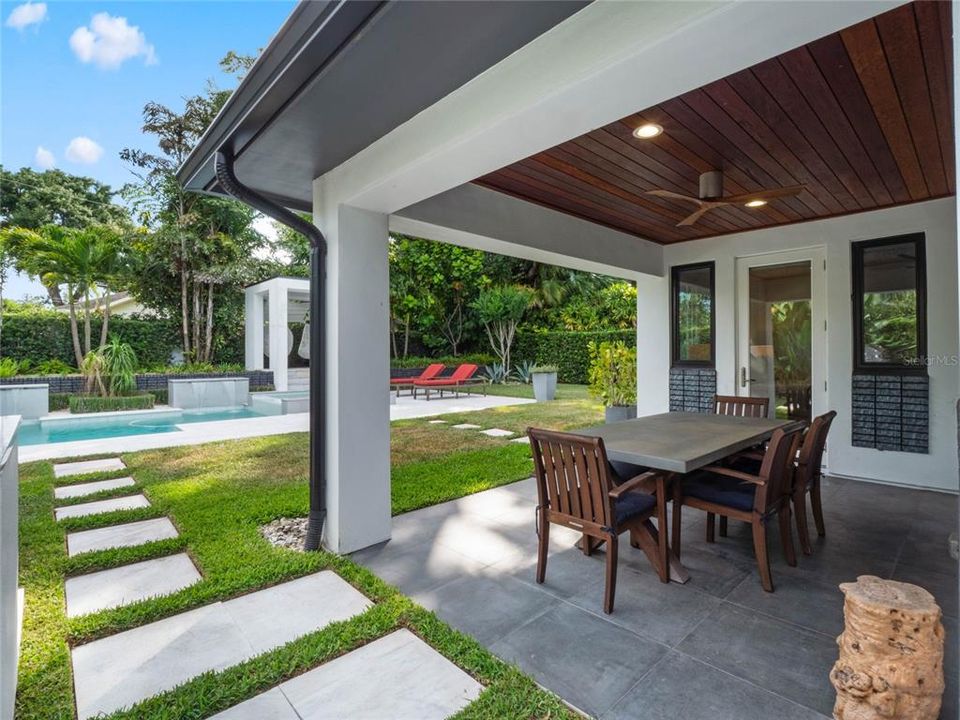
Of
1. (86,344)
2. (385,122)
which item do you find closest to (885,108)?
(385,122)

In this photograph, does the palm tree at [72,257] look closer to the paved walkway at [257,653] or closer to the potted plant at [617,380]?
the paved walkway at [257,653]

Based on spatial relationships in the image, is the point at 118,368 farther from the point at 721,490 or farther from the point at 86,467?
the point at 721,490

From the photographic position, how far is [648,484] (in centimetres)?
302

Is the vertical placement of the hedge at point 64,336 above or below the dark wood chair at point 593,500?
above

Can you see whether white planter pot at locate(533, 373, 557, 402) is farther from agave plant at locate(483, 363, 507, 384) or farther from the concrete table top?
the concrete table top

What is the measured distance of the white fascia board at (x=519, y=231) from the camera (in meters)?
3.76

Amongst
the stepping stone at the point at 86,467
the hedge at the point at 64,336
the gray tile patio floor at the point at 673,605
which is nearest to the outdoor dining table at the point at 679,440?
the gray tile patio floor at the point at 673,605

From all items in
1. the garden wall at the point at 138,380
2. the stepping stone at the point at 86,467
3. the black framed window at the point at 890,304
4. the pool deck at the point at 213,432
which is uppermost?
the black framed window at the point at 890,304

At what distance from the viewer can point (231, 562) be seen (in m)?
3.05

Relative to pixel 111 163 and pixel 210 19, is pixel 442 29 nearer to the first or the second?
pixel 210 19

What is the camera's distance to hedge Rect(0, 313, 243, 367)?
10812 millimetres

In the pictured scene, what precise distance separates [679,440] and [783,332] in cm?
346

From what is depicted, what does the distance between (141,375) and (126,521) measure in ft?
28.1

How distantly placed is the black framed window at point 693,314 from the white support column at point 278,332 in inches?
381
